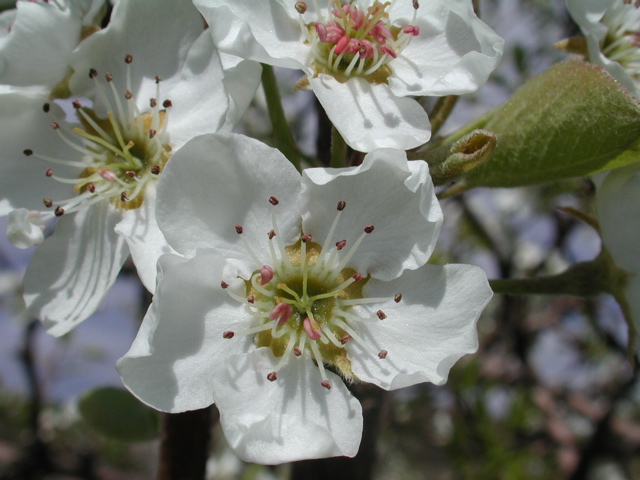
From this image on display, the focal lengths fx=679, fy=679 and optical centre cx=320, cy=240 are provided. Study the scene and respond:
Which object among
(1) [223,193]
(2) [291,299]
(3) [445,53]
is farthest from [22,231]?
(3) [445,53]

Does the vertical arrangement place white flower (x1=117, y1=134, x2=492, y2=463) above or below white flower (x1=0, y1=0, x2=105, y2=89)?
below

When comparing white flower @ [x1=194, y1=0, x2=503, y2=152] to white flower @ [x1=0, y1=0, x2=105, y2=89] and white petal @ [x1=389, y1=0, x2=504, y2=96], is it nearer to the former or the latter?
white petal @ [x1=389, y1=0, x2=504, y2=96]

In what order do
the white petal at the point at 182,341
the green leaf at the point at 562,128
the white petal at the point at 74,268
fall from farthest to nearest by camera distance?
the white petal at the point at 74,268 → the green leaf at the point at 562,128 → the white petal at the point at 182,341

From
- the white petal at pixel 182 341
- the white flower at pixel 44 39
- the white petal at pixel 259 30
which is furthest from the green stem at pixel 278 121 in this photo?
the white flower at pixel 44 39

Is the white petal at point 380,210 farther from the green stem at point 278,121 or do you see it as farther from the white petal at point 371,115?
the green stem at point 278,121

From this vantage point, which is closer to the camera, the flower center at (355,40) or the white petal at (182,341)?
the white petal at (182,341)

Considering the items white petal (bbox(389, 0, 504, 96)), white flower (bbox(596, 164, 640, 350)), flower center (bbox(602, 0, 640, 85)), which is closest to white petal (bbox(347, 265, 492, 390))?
white petal (bbox(389, 0, 504, 96))

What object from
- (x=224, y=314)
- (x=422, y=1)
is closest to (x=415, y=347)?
(x=224, y=314)
